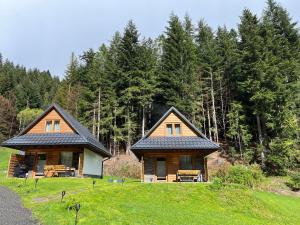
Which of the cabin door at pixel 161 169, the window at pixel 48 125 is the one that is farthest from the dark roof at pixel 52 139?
the cabin door at pixel 161 169

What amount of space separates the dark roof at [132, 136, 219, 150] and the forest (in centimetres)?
980

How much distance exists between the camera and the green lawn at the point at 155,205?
11.2 m

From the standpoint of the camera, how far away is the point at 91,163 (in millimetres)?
28531

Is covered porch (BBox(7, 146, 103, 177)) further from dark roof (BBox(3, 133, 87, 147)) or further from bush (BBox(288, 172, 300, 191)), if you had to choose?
bush (BBox(288, 172, 300, 191))

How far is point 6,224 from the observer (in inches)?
369

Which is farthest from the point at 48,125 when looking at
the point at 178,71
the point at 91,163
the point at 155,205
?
the point at 178,71

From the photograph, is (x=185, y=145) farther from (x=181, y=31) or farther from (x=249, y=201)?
(x=181, y=31)

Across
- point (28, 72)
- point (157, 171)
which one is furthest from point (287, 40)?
point (28, 72)

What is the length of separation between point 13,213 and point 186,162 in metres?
16.7

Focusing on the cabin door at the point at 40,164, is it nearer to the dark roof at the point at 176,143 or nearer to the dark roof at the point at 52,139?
the dark roof at the point at 52,139

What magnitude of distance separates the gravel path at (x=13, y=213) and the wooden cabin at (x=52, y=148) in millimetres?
10760

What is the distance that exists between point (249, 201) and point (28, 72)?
295ft

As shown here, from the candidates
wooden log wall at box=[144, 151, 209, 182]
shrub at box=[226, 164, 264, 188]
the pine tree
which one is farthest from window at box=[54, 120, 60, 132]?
shrub at box=[226, 164, 264, 188]

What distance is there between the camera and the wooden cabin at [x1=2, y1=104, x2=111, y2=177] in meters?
25.3
